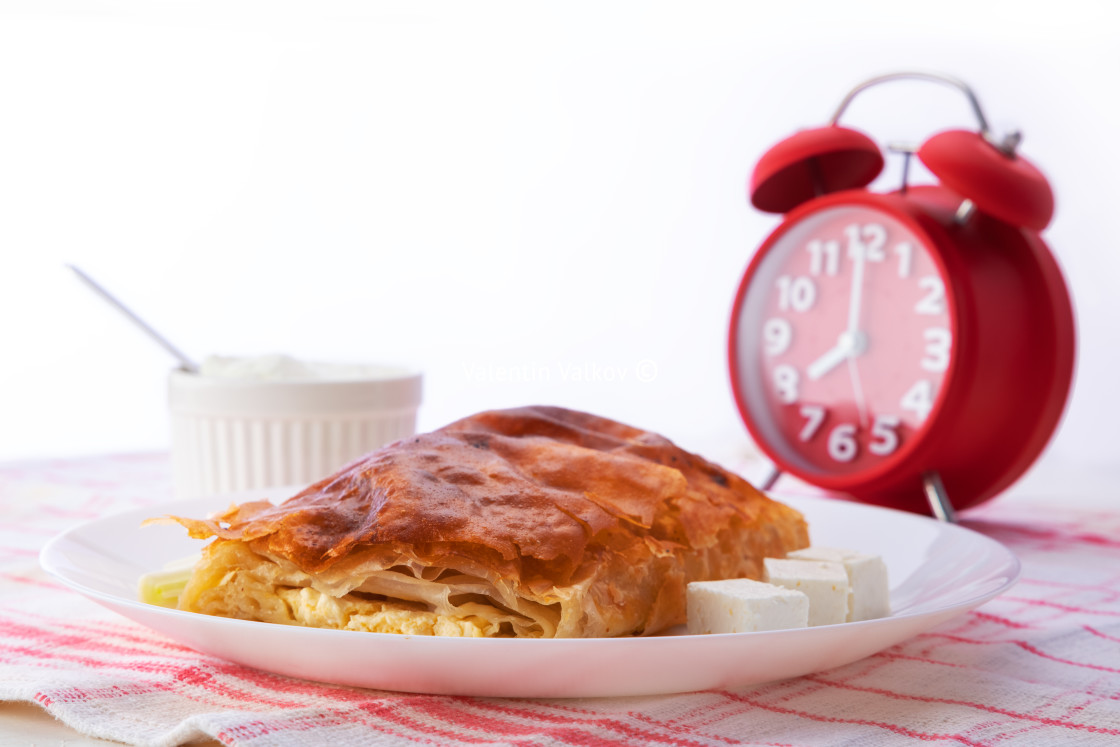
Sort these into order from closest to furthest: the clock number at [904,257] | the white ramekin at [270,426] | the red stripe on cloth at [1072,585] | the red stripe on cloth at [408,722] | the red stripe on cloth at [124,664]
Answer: the red stripe on cloth at [408,722] < the red stripe on cloth at [124,664] < the red stripe on cloth at [1072,585] < the white ramekin at [270,426] < the clock number at [904,257]

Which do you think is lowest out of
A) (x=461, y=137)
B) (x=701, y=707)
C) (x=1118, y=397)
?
(x=1118, y=397)

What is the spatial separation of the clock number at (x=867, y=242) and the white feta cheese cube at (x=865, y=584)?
1.26 meters

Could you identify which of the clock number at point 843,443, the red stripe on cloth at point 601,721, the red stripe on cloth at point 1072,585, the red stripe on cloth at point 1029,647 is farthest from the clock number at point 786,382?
the red stripe on cloth at point 601,721

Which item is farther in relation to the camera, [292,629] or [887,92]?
[887,92]

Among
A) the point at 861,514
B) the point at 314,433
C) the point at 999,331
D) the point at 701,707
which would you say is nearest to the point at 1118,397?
the point at 999,331

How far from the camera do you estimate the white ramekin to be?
2.37m

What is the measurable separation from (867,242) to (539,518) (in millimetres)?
1614

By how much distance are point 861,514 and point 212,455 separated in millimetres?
1299

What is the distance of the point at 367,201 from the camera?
16.9ft

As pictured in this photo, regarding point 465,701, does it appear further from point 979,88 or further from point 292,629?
point 979,88

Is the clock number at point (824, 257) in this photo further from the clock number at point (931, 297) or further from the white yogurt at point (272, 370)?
the white yogurt at point (272, 370)

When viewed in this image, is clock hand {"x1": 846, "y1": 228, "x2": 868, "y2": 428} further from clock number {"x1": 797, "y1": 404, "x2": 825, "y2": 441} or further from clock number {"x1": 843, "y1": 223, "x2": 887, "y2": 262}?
clock number {"x1": 797, "y1": 404, "x2": 825, "y2": 441}

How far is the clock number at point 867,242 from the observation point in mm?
2686

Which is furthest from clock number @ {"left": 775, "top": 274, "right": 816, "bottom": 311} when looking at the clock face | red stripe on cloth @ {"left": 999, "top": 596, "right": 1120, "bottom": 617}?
red stripe on cloth @ {"left": 999, "top": 596, "right": 1120, "bottom": 617}
